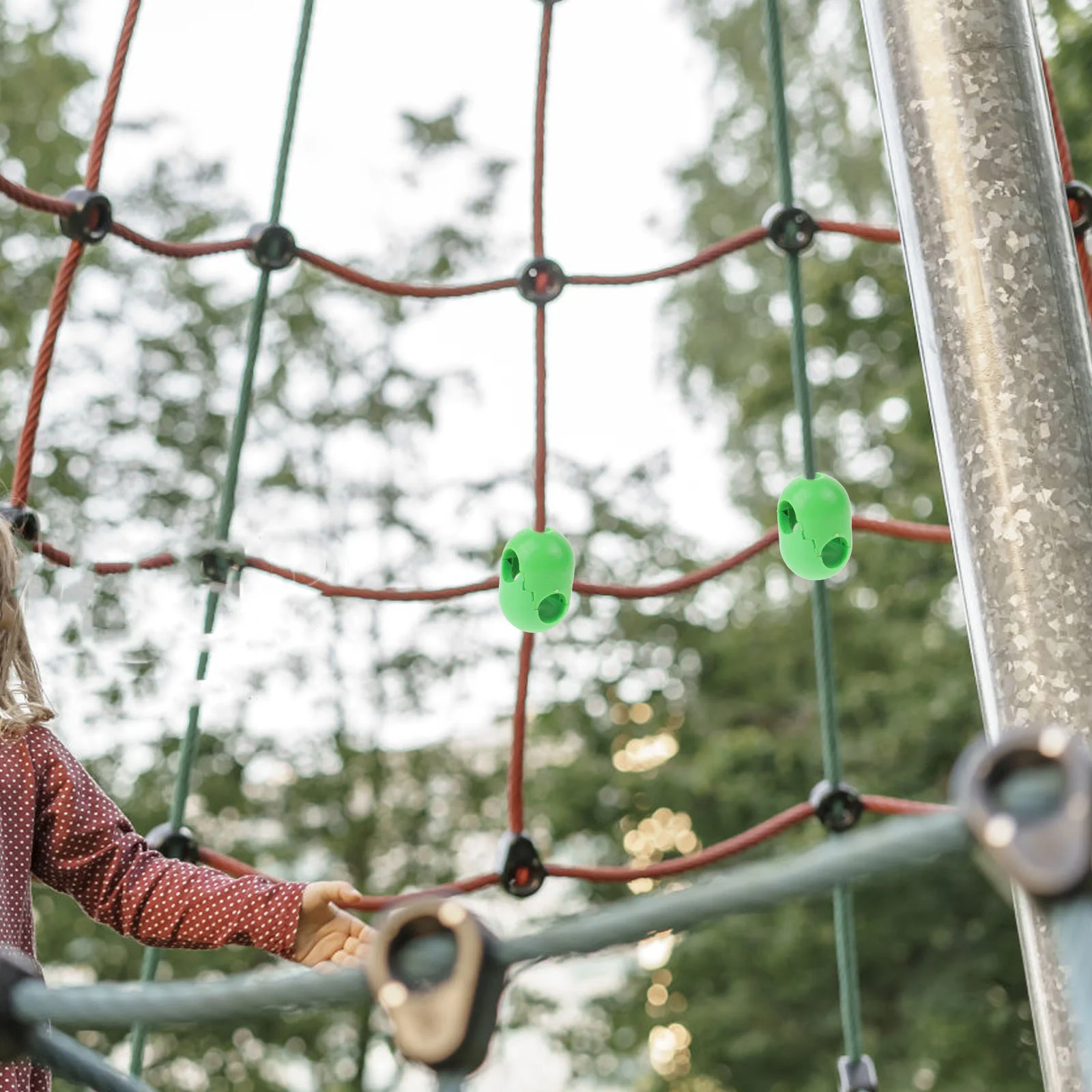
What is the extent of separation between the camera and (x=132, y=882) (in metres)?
1.06

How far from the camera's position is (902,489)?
14.3 feet

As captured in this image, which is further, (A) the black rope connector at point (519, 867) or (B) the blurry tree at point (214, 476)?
(B) the blurry tree at point (214, 476)

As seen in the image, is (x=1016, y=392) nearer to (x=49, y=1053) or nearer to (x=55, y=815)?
(x=49, y=1053)

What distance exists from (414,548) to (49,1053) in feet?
14.6

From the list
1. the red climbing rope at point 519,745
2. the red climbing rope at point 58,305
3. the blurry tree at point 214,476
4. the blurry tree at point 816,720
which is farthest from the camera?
the blurry tree at point 214,476

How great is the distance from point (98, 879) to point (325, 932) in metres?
0.20

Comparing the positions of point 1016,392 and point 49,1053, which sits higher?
point 1016,392

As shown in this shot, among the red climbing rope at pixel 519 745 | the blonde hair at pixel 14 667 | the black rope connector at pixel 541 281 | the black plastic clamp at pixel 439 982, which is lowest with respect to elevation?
the black plastic clamp at pixel 439 982

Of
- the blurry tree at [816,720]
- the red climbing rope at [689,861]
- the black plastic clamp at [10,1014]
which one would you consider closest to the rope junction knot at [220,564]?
the red climbing rope at [689,861]

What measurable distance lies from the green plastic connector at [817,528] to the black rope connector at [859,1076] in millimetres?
476

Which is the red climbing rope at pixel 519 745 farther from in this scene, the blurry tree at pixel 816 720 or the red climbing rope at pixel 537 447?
the blurry tree at pixel 816 720

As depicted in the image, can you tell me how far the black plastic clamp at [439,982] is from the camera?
37 centimetres

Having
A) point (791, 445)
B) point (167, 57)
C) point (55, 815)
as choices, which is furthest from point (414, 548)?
point (55, 815)

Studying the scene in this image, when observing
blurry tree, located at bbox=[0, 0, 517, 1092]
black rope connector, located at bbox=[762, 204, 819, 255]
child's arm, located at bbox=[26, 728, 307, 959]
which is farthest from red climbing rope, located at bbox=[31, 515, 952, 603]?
blurry tree, located at bbox=[0, 0, 517, 1092]
